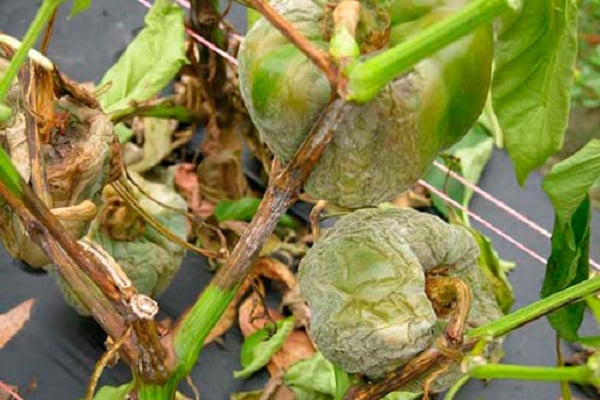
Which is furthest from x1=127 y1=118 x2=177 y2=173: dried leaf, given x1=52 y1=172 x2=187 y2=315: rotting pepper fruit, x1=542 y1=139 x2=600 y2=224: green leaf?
x1=542 y1=139 x2=600 y2=224: green leaf

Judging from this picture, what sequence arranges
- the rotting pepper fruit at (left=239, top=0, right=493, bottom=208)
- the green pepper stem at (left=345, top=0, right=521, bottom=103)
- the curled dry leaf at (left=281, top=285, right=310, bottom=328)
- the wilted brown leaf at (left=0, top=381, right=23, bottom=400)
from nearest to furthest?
the green pepper stem at (left=345, top=0, right=521, bottom=103), the rotting pepper fruit at (left=239, top=0, right=493, bottom=208), the wilted brown leaf at (left=0, top=381, right=23, bottom=400), the curled dry leaf at (left=281, top=285, right=310, bottom=328)

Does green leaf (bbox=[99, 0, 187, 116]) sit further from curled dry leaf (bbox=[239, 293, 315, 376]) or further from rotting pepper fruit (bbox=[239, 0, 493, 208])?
rotting pepper fruit (bbox=[239, 0, 493, 208])

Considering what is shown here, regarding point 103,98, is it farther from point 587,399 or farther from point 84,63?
point 587,399

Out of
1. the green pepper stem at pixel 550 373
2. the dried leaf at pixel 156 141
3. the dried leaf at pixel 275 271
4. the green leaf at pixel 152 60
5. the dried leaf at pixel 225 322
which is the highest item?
the green leaf at pixel 152 60

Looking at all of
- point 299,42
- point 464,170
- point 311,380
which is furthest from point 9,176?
point 464,170

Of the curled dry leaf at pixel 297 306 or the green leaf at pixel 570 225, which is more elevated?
the green leaf at pixel 570 225

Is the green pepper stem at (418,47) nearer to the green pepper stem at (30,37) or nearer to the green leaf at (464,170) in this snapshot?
the green pepper stem at (30,37)

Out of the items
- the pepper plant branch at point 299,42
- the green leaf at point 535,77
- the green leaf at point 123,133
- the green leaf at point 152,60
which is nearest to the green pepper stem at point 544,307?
the green leaf at point 535,77
